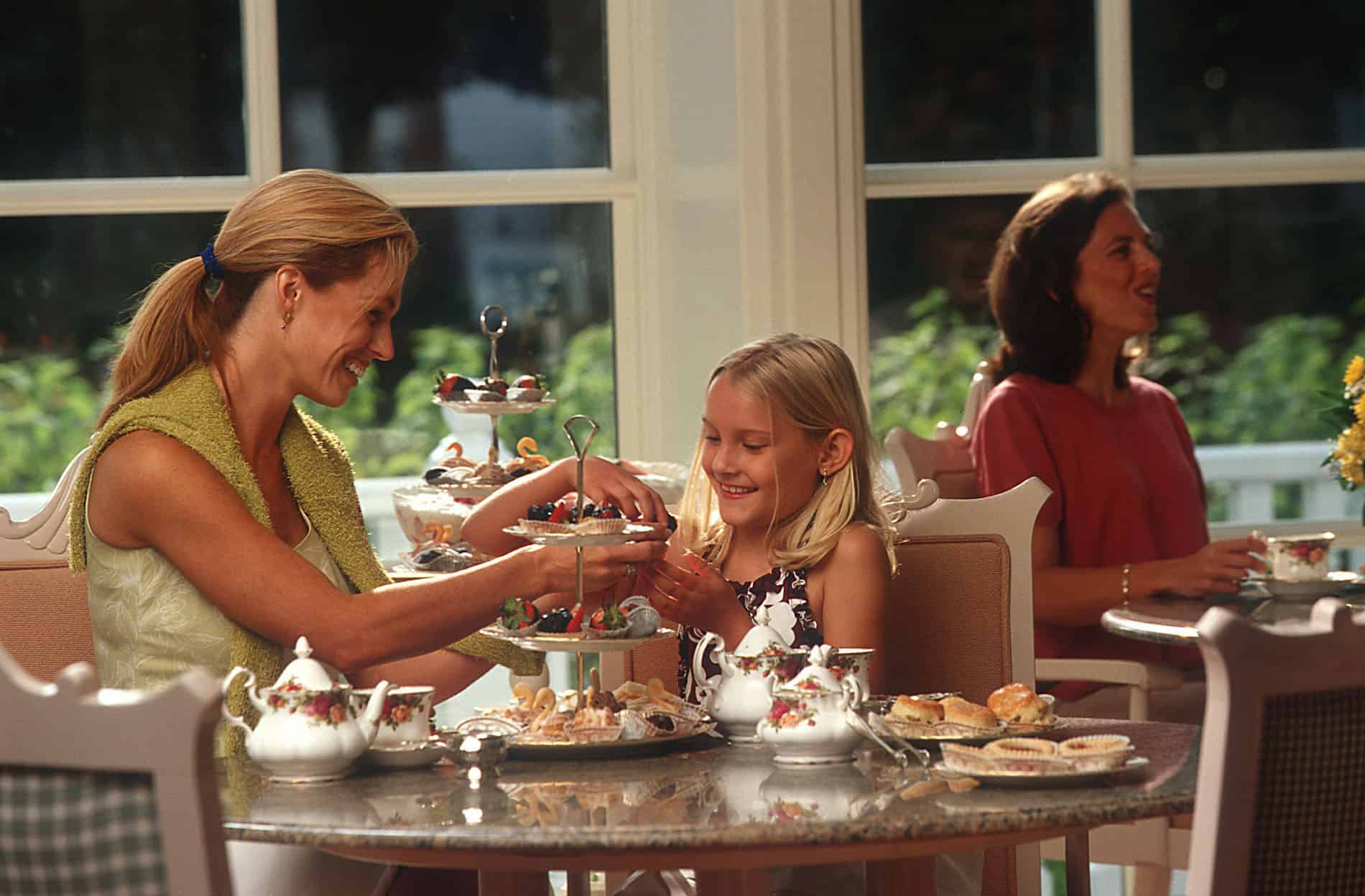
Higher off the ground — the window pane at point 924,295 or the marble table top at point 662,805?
the window pane at point 924,295

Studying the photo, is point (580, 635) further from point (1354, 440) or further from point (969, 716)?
point (1354, 440)

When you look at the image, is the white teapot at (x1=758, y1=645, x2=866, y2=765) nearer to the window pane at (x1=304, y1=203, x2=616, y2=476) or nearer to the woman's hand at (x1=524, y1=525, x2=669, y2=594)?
the woman's hand at (x1=524, y1=525, x2=669, y2=594)

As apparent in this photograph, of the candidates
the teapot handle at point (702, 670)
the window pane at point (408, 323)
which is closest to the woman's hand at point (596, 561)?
the teapot handle at point (702, 670)

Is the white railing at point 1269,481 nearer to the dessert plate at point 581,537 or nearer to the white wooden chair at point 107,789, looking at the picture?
the dessert plate at point 581,537

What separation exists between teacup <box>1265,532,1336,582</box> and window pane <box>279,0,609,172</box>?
5.47 feet

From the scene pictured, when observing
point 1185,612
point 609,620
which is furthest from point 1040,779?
point 1185,612

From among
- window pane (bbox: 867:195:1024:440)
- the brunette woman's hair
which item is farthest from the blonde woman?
window pane (bbox: 867:195:1024:440)

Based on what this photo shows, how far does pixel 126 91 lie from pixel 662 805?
276 cm

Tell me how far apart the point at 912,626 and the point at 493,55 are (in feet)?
6.48

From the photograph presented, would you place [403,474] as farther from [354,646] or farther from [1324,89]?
[1324,89]

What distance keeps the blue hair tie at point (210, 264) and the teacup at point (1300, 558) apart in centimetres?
170

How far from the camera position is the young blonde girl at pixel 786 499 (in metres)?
2.22

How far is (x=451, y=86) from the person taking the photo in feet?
12.5

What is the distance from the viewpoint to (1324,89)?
412cm
